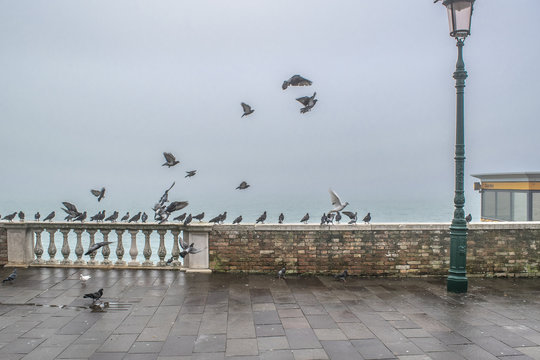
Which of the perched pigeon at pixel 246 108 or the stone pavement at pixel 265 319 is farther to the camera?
the perched pigeon at pixel 246 108

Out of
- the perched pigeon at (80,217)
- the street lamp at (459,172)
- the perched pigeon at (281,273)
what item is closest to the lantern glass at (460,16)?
the street lamp at (459,172)

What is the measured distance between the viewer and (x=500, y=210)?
2059 cm

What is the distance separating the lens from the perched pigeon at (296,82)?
735 centimetres

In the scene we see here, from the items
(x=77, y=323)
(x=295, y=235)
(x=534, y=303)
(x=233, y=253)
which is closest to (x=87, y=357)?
(x=77, y=323)

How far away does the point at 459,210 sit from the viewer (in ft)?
25.5

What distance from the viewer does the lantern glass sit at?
293 inches

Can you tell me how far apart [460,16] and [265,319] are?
6.71 metres

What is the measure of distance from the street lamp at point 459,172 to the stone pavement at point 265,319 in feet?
1.43

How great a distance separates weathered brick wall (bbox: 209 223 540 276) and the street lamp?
1.40 metres

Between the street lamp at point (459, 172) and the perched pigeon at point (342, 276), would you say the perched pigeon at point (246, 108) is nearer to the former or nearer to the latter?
the perched pigeon at point (342, 276)

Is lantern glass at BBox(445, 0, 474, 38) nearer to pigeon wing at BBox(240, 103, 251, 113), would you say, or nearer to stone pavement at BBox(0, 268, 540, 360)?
pigeon wing at BBox(240, 103, 251, 113)

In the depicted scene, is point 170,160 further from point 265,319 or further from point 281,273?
point 265,319

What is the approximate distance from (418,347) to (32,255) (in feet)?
30.5

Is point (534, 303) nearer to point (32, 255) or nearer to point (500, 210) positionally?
point (32, 255)
